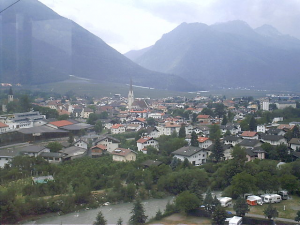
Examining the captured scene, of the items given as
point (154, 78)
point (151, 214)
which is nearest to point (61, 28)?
point (154, 78)

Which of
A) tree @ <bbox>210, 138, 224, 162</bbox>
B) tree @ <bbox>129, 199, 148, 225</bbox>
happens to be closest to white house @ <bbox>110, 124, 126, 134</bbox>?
tree @ <bbox>210, 138, 224, 162</bbox>

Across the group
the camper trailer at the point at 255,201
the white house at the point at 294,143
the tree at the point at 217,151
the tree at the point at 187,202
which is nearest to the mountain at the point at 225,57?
the white house at the point at 294,143

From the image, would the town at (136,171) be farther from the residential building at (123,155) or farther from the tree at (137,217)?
the tree at (137,217)

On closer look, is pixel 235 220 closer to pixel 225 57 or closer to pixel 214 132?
pixel 214 132

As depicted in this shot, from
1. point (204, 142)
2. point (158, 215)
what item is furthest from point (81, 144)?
point (158, 215)


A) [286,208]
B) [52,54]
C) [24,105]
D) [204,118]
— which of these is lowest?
[286,208]
